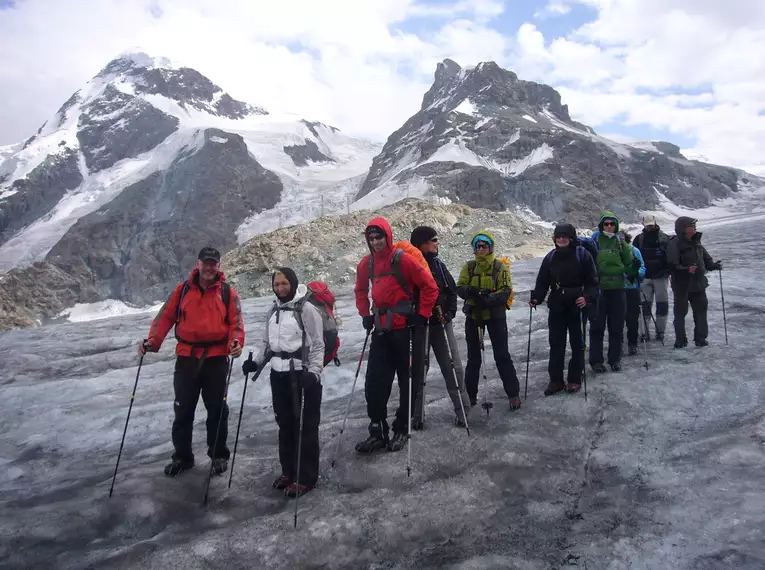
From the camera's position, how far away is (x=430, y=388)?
27.5ft

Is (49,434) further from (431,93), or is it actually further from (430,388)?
(431,93)

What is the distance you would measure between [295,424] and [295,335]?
82cm

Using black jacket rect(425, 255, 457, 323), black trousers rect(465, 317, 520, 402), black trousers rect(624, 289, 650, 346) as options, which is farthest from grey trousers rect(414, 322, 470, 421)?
black trousers rect(624, 289, 650, 346)

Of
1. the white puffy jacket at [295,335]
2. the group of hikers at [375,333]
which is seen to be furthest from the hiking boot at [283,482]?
the white puffy jacket at [295,335]

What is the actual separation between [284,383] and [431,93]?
650ft

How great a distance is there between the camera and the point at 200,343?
211 inches

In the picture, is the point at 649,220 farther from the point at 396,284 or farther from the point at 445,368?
the point at 396,284

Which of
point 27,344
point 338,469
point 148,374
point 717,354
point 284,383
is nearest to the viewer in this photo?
point 284,383

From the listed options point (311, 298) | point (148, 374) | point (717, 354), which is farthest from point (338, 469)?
point (148, 374)

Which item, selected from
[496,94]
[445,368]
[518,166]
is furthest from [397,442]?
[496,94]

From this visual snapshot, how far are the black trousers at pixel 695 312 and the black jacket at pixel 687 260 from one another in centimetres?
9

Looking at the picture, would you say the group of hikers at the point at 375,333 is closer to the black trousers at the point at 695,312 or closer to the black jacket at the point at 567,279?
the black jacket at the point at 567,279

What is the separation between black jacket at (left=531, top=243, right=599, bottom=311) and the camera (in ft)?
21.9

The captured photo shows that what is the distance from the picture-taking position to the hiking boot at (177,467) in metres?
5.38
